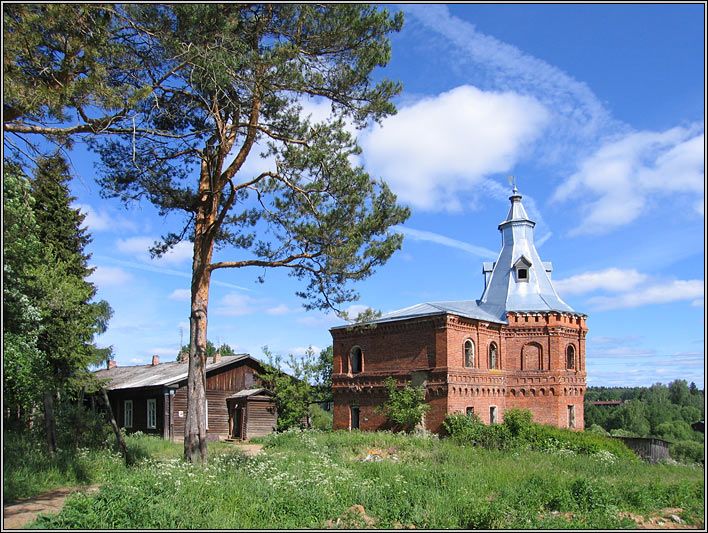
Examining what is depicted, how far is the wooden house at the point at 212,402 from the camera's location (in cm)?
3034

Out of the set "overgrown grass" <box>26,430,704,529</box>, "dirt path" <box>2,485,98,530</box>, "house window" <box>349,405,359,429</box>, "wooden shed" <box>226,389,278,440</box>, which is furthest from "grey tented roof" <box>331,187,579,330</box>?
"dirt path" <box>2,485,98,530</box>

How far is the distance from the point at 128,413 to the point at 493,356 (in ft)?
63.9

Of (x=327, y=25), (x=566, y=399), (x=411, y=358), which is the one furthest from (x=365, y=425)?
(x=327, y=25)

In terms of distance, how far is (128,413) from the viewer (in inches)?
1302

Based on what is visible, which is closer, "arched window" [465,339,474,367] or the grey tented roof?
"arched window" [465,339,474,367]

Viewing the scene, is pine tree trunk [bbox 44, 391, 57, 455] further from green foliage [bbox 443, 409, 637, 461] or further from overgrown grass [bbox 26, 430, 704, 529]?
green foliage [bbox 443, 409, 637, 461]

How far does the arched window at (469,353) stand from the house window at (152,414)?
15802mm

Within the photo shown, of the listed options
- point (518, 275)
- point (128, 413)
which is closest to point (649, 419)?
point (518, 275)

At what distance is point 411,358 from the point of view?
92.0ft

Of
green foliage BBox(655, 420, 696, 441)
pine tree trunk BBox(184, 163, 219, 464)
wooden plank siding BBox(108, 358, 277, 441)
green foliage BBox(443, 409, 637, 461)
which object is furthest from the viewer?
green foliage BBox(655, 420, 696, 441)

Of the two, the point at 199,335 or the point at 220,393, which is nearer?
the point at 199,335

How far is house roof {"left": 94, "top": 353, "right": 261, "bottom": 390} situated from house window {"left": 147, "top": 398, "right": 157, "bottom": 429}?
3.44ft

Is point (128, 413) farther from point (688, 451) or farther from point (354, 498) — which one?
point (688, 451)

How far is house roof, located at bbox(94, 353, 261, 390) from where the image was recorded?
3079 centimetres
